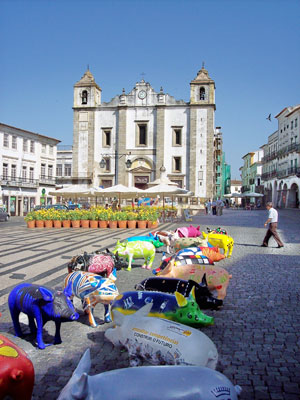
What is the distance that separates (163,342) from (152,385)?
1112mm

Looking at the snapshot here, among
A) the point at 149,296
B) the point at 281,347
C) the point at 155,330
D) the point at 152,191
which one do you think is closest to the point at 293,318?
the point at 281,347

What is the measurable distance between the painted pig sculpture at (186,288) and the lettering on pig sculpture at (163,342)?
1495 millimetres

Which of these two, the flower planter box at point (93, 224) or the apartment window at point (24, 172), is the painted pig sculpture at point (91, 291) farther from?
the apartment window at point (24, 172)

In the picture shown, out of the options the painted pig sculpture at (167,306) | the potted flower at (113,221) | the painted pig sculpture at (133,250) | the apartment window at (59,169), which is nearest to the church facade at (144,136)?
the apartment window at (59,169)

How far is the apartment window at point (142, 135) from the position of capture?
139 feet

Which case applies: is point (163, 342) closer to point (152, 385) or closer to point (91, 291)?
point (152, 385)

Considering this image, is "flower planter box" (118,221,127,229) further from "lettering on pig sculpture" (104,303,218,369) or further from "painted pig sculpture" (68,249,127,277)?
"lettering on pig sculpture" (104,303,218,369)

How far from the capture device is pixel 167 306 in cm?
446

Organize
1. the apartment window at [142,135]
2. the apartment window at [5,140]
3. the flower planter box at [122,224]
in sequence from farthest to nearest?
the apartment window at [142,135] → the apartment window at [5,140] → the flower planter box at [122,224]

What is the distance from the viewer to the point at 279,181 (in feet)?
188

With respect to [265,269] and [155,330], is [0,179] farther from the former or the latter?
[155,330]

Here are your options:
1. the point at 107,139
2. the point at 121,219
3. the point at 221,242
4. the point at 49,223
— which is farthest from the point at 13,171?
the point at 221,242

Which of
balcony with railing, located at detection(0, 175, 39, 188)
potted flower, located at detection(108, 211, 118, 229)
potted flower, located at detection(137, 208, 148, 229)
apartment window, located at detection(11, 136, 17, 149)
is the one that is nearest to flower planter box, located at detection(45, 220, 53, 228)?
potted flower, located at detection(108, 211, 118, 229)

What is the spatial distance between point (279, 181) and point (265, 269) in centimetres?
5153
